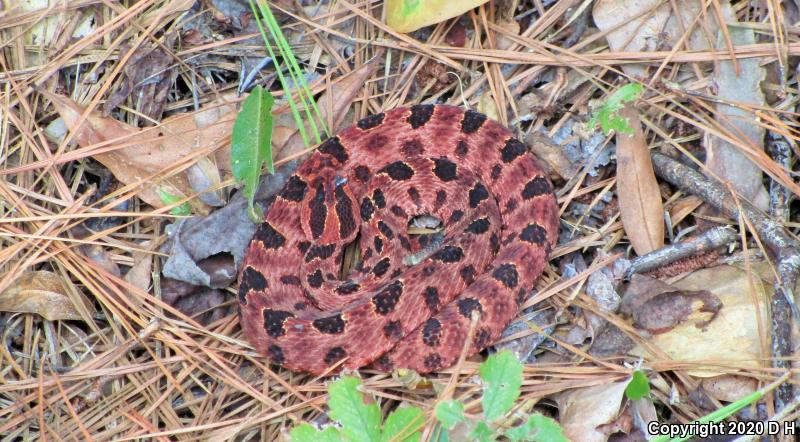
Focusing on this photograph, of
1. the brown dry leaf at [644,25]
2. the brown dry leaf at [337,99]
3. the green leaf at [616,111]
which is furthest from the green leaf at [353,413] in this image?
the brown dry leaf at [644,25]

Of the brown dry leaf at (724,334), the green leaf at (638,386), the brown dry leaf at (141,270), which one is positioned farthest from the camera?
the brown dry leaf at (141,270)

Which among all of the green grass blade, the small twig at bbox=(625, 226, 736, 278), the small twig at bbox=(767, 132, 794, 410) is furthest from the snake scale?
the small twig at bbox=(767, 132, 794, 410)

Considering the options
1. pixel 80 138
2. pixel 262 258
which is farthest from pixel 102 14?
pixel 262 258

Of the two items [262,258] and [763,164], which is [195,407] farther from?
[763,164]

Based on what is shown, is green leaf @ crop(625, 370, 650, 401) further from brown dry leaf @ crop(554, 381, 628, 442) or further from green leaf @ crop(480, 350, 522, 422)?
green leaf @ crop(480, 350, 522, 422)

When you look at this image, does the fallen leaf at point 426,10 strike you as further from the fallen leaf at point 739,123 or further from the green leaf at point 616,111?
the fallen leaf at point 739,123

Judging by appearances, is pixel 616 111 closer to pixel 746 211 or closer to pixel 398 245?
pixel 746 211
